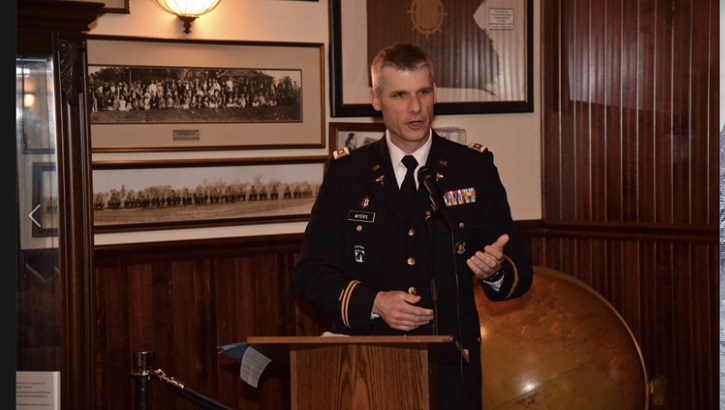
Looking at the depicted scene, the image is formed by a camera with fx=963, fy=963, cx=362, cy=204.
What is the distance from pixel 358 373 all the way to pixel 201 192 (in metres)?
2.57

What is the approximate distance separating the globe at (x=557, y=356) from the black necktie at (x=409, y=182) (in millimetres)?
1503

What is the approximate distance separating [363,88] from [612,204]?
5.17 feet

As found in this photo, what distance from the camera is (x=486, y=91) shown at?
5.55 m

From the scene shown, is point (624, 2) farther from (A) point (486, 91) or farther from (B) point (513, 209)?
(B) point (513, 209)

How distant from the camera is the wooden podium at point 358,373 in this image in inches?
95.4

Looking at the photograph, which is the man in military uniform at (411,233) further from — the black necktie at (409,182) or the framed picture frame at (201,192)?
the framed picture frame at (201,192)

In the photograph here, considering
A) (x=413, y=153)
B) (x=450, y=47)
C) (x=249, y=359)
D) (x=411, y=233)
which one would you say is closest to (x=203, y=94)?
(x=450, y=47)

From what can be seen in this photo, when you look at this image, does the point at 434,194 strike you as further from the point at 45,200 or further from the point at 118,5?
the point at 118,5

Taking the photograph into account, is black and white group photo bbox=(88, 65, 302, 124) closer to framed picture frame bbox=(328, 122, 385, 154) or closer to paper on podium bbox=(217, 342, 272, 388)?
framed picture frame bbox=(328, 122, 385, 154)

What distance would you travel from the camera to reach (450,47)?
5.43m

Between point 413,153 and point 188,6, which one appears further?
point 188,6

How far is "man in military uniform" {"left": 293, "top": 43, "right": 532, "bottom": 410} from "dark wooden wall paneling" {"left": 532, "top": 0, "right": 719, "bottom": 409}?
223 centimetres

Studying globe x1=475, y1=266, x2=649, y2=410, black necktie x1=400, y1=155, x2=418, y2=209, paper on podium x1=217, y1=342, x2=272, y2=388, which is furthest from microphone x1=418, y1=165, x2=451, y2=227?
globe x1=475, y1=266, x2=649, y2=410

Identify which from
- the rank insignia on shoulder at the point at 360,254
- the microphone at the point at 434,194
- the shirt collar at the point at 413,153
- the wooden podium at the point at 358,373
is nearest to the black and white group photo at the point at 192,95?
the shirt collar at the point at 413,153
